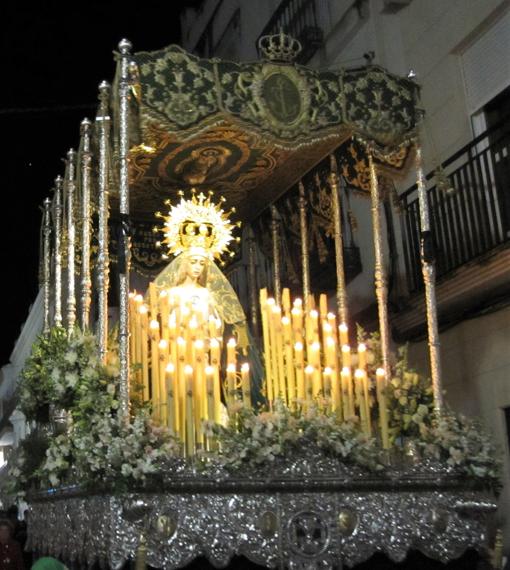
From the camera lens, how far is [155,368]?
6840mm

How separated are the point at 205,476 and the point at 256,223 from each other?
4.03 m

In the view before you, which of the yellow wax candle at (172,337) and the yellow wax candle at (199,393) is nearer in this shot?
the yellow wax candle at (199,393)

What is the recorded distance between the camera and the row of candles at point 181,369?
6555 mm

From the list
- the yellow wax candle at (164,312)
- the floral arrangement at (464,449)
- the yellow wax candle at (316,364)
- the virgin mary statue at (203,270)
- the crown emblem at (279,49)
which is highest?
the crown emblem at (279,49)

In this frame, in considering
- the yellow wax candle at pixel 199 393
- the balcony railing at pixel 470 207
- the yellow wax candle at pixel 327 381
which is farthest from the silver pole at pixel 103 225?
the balcony railing at pixel 470 207

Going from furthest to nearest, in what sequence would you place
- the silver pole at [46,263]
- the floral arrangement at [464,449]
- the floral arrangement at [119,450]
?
the silver pole at [46,263]
the floral arrangement at [464,449]
the floral arrangement at [119,450]

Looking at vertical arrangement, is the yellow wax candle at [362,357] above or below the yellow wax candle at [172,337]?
below

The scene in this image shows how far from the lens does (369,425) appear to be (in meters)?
6.85

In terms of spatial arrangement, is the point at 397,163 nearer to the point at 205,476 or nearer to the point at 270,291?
the point at 270,291

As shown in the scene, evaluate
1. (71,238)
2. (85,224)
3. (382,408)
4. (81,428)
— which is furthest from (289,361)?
(71,238)

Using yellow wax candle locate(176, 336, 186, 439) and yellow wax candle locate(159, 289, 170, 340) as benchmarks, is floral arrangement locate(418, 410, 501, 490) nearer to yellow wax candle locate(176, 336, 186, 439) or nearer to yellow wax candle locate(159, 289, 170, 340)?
yellow wax candle locate(176, 336, 186, 439)

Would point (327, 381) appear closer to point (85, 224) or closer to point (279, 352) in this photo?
point (279, 352)

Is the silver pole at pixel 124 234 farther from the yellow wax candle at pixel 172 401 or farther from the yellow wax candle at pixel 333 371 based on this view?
the yellow wax candle at pixel 333 371

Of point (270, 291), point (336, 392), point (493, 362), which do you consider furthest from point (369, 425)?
point (270, 291)
